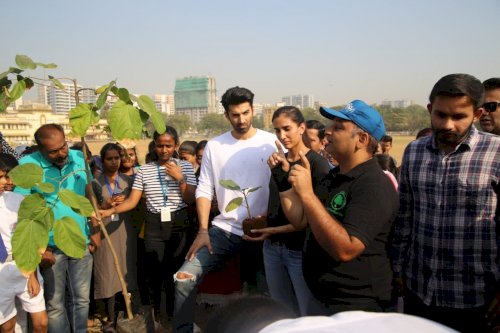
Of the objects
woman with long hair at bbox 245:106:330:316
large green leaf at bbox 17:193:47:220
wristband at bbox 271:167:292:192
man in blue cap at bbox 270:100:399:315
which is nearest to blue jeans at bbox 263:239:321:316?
woman with long hair at bbox 245:106:330:316

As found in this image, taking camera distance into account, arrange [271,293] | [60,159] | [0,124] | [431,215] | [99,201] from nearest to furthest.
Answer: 1. [431,215]
2. [271,293]
3. [60,159]
4. [99,201]
5. [0,124]

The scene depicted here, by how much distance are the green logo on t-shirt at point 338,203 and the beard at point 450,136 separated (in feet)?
1.74

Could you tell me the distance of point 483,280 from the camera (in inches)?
69.9

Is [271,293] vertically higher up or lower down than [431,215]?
lower down

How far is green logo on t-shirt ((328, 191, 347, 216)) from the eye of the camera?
1907mm

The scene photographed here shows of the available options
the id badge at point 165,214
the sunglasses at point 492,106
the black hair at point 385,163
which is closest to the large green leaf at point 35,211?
the id badge at point 165,214

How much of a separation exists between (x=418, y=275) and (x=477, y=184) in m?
0.56

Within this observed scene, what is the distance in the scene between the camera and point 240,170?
312 cm

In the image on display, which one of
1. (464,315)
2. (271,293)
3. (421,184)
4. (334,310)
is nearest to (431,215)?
(421,184)

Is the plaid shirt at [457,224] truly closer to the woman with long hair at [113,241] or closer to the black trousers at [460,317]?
the black trousers at [460,317]

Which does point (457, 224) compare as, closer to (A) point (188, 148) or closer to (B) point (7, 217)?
(B) point (7, 217)

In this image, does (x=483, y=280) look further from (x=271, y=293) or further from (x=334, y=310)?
(x=271, y=293)

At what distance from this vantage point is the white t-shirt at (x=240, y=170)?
3115 mm

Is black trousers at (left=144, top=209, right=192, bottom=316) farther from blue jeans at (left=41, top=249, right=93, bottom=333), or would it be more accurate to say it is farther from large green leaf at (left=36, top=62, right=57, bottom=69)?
large green leaf at (left=36, top=62, right=57, bottom=69)
